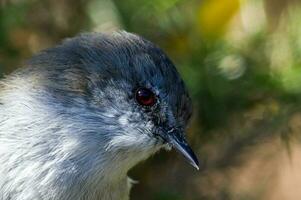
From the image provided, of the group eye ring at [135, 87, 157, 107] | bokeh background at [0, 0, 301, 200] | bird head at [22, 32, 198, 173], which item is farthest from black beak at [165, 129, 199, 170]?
bokeh background at [0, 0, 301, 200]

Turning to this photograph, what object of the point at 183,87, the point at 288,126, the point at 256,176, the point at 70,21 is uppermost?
the point at 70,21

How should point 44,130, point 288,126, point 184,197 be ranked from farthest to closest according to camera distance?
point 184,197 < point 288,126 < point 44,130

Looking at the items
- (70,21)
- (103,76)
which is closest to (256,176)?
(70,21)

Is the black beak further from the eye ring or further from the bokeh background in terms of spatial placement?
the bokeh background

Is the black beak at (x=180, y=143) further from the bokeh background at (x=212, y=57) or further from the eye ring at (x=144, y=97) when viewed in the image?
the bokeh background at (x=212, y=57)

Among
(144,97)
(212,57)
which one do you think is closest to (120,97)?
(144,97)

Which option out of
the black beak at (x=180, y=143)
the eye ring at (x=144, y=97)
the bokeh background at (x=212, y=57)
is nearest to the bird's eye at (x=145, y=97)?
the eye ring at (x=144, y=97)

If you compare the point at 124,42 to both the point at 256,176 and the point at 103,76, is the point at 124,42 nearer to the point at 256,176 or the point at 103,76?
the point at 103,76
